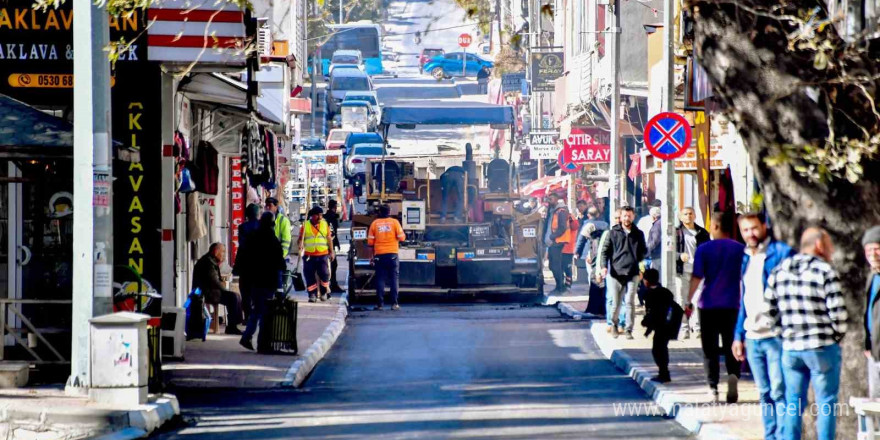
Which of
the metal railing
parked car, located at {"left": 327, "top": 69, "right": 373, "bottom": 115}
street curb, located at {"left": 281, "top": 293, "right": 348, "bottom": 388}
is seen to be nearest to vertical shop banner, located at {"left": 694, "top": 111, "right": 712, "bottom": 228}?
street curb, located at {"left": 281, "top": 293, "right": 348, "bottom": 388}

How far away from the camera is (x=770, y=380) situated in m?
9.73

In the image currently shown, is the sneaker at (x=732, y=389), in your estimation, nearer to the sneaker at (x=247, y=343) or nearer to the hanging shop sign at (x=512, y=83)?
the sneaker at (x=247, y=343)

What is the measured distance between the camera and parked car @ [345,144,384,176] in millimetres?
49266

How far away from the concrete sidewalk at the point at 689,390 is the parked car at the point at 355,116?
1732 inches

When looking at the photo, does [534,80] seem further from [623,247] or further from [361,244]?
[623,247]

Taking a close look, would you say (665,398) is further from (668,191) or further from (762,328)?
(668,191)

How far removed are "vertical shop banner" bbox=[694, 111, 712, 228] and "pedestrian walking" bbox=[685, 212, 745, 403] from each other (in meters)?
9.40

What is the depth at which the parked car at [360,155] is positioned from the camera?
49.3 metres

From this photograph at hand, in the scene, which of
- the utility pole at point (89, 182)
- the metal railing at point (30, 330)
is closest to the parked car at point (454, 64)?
the metal railing at point (30, 330)

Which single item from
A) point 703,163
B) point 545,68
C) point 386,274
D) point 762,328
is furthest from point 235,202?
point 545,68

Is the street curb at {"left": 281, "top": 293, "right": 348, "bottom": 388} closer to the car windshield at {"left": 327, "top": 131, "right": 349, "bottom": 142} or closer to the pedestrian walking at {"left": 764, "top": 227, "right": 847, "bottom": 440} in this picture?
the pedestrian walking at {"left": 764, "top": 227, "right": 847, "bottom": 440}

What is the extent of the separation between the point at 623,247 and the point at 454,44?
78.5 meters

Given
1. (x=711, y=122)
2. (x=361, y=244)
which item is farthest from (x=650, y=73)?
(x=361, y=244)

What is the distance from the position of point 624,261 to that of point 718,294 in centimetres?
596
